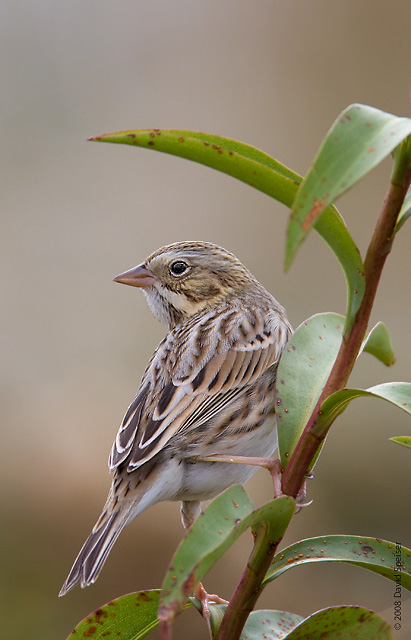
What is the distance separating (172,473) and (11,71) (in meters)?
5.38

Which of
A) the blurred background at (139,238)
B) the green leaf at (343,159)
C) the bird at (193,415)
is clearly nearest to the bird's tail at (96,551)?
the bird at (193,415)

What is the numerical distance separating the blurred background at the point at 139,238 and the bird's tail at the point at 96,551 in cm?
286

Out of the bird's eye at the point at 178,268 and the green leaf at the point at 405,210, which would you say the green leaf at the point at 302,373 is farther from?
the bird's eye at the point at 178,268

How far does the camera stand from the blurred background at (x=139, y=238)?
4.88m

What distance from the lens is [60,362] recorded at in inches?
222

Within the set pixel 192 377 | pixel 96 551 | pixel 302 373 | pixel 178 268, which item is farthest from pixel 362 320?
pixel 178 268

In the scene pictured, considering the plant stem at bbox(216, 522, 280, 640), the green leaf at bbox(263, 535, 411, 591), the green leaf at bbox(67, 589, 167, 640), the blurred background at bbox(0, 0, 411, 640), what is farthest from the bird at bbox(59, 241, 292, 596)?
the blurred background at bbox(0, 0, 411, 640)

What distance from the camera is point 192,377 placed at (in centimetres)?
196

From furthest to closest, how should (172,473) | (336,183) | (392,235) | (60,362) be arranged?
(60,362) → (172,473) → (392,235) → (336,183)

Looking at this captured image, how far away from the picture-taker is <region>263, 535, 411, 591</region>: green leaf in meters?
1.37

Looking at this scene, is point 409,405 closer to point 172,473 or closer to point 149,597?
point 149,597

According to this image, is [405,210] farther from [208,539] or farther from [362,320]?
[208,539]

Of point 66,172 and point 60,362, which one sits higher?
point 66,172

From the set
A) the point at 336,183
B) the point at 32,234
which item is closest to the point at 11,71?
the point at 32,234
